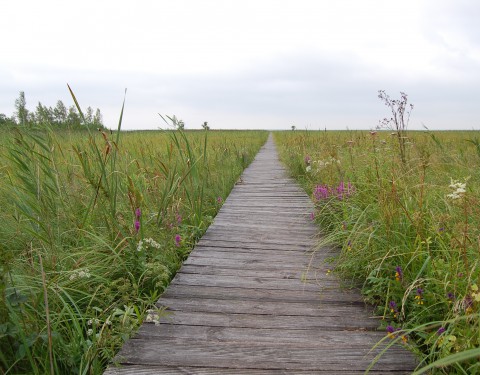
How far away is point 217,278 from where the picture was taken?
2570 millimetres

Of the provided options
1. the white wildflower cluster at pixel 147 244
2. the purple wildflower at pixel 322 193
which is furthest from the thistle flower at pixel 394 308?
the purple wildflower at pixel 322 193

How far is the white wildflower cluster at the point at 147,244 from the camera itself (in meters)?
2.37

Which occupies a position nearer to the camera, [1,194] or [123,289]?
[123,289]

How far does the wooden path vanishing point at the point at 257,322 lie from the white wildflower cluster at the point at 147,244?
281 millimetres

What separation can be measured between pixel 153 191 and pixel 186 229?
0.63 m

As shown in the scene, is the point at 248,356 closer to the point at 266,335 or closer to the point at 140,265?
the point at 266,335

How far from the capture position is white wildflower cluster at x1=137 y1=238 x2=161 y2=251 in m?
2.37

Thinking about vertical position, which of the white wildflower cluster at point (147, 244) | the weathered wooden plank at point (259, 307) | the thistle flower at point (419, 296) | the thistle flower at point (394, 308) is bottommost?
the weathered wooden plank at point (259, 307)

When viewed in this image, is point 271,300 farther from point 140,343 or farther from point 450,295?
point 450,295

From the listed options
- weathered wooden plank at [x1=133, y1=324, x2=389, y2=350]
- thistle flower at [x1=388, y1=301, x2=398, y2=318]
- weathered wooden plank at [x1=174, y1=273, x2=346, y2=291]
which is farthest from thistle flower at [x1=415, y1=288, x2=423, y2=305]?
weathered wooden plank at [x1=174, y1=273, x2=346, y2=291]

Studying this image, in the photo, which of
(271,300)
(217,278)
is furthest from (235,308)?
(217,278)

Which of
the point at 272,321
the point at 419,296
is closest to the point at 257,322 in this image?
the point at 272,321

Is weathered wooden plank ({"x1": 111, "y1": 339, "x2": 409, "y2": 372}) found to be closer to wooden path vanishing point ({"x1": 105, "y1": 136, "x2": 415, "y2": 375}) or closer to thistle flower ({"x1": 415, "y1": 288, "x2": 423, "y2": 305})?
wooden path vanishing point ({"x1": 105, "y1": 136, "x2": 415, "y2": 375})

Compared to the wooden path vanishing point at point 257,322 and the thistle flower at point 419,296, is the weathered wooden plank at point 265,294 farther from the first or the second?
the thistle flower at point 419,296
